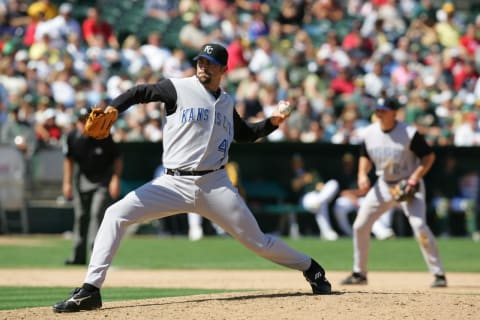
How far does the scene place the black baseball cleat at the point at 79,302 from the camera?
710cm

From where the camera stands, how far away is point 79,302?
7105 millimetres

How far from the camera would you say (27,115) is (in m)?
18.2

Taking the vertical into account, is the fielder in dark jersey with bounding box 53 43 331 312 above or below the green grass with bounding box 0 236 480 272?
above

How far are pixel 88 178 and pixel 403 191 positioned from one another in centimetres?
432

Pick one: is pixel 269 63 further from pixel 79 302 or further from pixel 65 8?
pixel 79 302

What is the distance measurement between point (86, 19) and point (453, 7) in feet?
28.6

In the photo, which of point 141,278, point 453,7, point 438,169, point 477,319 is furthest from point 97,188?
point 453,7

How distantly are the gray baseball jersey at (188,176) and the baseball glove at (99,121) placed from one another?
227 millimetres

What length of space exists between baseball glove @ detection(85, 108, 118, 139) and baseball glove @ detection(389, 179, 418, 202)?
13.5ft

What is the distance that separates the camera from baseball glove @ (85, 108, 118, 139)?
7.07m

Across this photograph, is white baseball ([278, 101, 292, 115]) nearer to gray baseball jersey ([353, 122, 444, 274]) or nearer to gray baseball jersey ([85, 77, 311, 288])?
gray baseball jersey ([85, 77, 311, 288])

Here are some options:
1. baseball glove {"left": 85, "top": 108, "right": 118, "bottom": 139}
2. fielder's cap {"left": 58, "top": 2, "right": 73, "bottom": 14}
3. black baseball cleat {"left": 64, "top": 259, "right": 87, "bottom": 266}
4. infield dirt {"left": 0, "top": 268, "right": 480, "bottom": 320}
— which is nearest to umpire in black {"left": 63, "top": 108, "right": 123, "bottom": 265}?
black baseball cleat {"left": 64, "top": 259, "right": 87, "bottom": 266}

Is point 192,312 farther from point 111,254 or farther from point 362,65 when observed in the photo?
point 362,65

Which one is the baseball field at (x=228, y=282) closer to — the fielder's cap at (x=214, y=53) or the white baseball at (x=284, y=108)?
the white baseball at (x=284, y=108)
